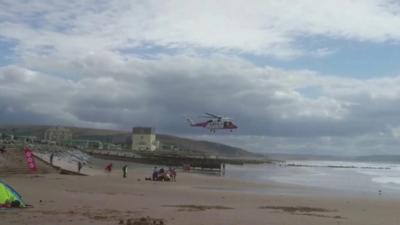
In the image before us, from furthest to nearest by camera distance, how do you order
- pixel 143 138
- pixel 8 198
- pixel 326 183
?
pixel 143 138
pixel 326 183
pixel 8 198

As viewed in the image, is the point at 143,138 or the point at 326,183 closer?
the point at 326,183

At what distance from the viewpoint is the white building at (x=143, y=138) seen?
18738 centimetres

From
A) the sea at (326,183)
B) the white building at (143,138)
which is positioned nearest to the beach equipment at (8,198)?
the sea at (326,183)

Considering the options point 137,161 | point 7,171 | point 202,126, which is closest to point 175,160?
point 137,161

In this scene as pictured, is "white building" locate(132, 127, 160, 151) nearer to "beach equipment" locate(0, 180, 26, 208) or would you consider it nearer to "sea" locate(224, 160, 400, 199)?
"sea" locate(224, 160, 400, 199)

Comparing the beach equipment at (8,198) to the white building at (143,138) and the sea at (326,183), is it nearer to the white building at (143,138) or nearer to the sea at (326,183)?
the sea at (326,183)

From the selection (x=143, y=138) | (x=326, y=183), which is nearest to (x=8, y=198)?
(x=326, y=183)

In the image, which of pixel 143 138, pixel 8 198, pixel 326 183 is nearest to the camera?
pixel 8 198

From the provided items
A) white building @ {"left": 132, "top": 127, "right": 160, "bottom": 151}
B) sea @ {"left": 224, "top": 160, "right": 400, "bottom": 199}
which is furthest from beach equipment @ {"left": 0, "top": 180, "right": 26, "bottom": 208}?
white building @ {"left": 132, "top": 127, "right": 160, "bottom": 151}

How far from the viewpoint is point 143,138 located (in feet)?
623

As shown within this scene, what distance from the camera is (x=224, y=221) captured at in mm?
17984

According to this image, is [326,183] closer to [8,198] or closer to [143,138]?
[8,198]

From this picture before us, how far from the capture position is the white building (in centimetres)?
18738

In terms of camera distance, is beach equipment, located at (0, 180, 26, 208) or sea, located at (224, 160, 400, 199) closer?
beach equipment, located at (0, 180, 26, 208)
